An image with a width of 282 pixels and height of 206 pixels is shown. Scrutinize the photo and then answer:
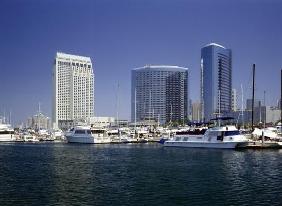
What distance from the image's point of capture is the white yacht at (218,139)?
10981cm

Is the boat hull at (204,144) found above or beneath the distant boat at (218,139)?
beneath

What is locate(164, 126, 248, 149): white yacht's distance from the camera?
10981cm

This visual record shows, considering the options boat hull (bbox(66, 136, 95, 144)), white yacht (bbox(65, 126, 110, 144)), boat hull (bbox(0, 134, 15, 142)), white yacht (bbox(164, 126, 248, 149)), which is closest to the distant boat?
white yacht (bbox(164, 126, 248, 149))

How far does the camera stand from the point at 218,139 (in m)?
113

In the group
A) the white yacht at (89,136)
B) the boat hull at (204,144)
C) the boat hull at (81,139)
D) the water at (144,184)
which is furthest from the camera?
the boat hull at (81,139)

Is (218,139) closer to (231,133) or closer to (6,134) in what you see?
(231,133)

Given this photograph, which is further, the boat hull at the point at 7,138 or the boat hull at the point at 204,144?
the boat hull at the point at 7,138

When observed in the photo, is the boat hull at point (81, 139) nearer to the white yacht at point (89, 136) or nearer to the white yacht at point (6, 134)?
the white yacht at point (89, 136)

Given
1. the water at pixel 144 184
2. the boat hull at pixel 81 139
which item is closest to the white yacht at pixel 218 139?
the water at pixel 144 184

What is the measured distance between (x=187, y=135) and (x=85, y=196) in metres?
85.3

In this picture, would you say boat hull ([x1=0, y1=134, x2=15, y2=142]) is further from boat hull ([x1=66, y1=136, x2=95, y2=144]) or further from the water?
the water

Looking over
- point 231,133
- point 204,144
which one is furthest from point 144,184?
point 204,144

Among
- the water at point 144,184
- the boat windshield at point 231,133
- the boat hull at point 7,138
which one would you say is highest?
the boat windshield at point 231,133

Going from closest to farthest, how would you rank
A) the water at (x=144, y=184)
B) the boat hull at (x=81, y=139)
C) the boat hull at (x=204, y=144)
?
the water at (x=144, y=184) → the boat hull at (x=204, y=144) → the boat hull at (x=81, y=139)
